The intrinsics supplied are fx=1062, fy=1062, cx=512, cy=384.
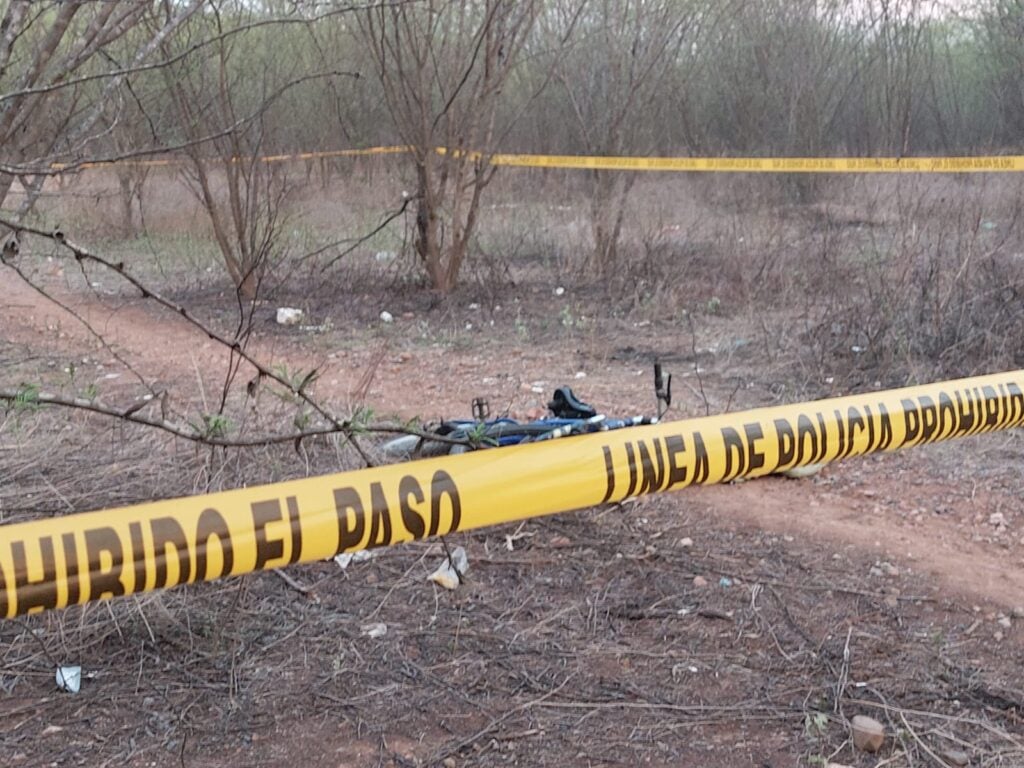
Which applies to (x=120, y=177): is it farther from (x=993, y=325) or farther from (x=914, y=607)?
(x=914, y=607)

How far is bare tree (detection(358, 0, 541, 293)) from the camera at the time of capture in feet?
27.8

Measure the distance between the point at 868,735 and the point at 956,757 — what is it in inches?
7.8

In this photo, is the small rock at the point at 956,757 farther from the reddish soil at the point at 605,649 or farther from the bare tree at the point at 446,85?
the bare tree at the point at 446,85

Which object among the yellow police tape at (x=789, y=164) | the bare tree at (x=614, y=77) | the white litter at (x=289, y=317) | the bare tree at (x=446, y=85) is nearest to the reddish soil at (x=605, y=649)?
the white litter at (x=289, y=317)

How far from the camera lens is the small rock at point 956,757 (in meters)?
2.47

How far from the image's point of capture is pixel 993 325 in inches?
235

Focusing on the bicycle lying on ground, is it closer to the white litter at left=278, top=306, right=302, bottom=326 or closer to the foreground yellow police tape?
the foreground yellow police tape

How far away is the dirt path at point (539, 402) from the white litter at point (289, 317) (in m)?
0.14

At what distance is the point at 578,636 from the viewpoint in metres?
3.10

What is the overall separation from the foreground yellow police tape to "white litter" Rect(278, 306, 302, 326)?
629cm

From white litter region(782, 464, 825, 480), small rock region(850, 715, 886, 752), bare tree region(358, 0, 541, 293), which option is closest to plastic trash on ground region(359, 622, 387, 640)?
small rock region(850, 715, 886, 752)

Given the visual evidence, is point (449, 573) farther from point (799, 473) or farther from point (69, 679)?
point (799, 473)

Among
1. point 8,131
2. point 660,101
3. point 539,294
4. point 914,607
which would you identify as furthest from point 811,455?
point 660,101

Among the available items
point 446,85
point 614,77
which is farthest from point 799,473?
point 614,77
